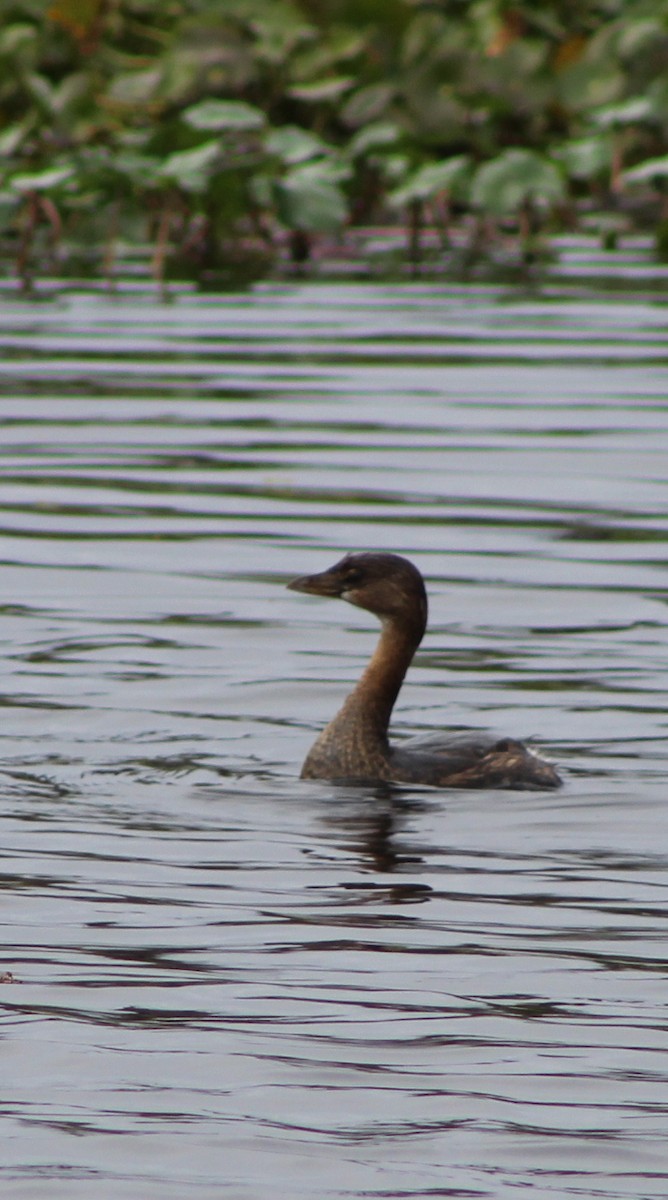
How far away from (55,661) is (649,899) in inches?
151

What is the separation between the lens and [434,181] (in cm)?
2397

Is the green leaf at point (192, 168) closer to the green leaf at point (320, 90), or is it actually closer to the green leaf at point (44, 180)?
the green leaf at point (44, 180)

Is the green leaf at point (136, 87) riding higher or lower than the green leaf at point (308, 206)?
higher

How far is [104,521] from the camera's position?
13477 millimetres

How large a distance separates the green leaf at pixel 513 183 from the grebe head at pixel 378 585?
1485 cm

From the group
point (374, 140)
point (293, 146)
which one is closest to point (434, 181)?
point (374, 140)

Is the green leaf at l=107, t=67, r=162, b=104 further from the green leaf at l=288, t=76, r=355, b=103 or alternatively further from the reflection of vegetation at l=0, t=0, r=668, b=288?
the green leaf at l=288, t=76, r=355, b=103

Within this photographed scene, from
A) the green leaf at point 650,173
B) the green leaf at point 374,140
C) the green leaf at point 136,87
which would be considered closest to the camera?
the green leaf at point 650,173

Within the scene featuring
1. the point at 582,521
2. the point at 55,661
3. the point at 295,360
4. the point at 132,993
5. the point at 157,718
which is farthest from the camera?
the point at 295,360

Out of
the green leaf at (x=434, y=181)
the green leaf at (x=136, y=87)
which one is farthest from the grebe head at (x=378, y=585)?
the green leaf at (x=136, y=87)

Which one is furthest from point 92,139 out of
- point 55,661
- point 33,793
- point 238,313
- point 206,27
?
point 33,793

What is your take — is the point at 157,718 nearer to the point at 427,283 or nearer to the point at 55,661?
the point at 55,661

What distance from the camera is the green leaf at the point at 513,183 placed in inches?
929

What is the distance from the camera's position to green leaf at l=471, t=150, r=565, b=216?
23.6 m
